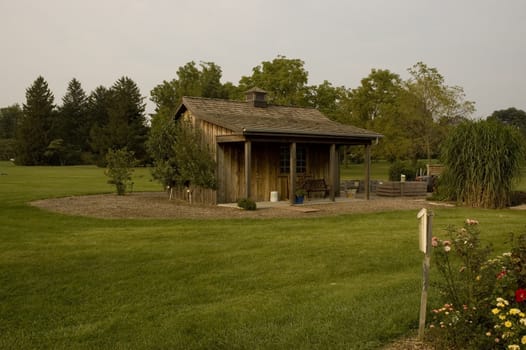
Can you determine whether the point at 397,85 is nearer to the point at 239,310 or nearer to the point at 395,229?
the point at 395,229

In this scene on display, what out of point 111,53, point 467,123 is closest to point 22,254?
point 467,123

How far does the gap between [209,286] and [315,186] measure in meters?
12.2

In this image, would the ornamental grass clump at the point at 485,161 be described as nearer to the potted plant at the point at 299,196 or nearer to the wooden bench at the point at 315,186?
the wooden bench at the point at 315,186

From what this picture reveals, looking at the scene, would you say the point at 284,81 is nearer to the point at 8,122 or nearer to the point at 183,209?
the point at 183,209

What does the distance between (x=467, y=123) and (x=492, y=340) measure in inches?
565

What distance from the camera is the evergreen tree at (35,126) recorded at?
2383 inches

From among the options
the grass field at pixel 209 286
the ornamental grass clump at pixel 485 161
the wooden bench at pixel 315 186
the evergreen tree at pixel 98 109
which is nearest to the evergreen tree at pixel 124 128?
the evergreen tree at pixel 98 109

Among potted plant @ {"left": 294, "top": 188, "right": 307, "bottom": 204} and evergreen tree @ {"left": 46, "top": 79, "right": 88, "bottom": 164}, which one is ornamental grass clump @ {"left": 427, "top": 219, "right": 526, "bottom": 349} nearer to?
potted plant @ {"left": 294, "top": 188, "right": 307, "bottom": 204}

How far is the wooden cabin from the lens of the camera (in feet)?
51.0

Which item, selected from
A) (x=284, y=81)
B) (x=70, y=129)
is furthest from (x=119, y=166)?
(x=70, y=129)

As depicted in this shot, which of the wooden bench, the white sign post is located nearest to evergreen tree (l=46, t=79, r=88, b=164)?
the wooden bench

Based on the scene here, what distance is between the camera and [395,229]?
35.1ft

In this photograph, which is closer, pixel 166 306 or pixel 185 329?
pixel 185 329

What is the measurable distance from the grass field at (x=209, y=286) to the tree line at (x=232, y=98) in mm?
13764
